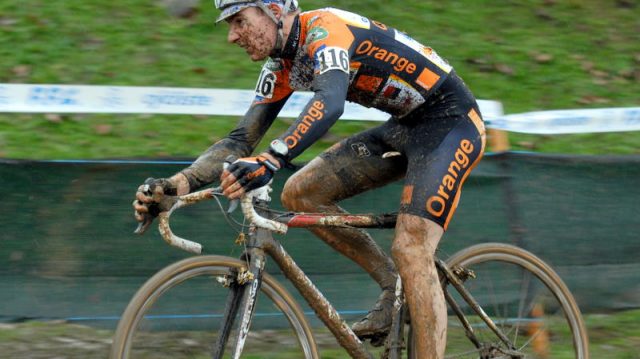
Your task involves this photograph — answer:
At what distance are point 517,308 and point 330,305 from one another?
4.97 ft

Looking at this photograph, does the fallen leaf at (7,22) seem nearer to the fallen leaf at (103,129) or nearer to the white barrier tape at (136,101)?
the fallen leaf at (103,129)

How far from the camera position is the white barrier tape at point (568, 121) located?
6.60m

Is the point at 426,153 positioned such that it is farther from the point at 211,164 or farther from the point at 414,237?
the point at 211,164

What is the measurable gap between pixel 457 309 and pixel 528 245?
1.52 meters

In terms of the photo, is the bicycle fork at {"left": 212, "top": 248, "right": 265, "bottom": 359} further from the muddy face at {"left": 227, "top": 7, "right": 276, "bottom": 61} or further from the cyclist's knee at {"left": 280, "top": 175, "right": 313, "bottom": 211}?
the muddy face at {"left": 227, "top": 7, "right": 276, "bottom": 61}

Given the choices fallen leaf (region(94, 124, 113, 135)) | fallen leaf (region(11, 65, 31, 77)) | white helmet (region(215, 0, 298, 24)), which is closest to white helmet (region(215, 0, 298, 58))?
white helmet (region(215, 0, 298, 24))

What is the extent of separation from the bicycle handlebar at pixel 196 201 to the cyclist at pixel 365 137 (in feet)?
0.38

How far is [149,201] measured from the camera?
4.38 m

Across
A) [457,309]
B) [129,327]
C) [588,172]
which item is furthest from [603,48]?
[129,327]

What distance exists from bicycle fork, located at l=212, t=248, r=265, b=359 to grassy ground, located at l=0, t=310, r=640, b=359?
165cm

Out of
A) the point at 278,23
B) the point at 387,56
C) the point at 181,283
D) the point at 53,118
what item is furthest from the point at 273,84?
the point at 53,118

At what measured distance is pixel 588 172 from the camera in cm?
662

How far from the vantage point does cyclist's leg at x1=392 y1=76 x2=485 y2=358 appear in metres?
4.79

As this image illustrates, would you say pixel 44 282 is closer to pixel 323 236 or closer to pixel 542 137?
pixel 323 236
